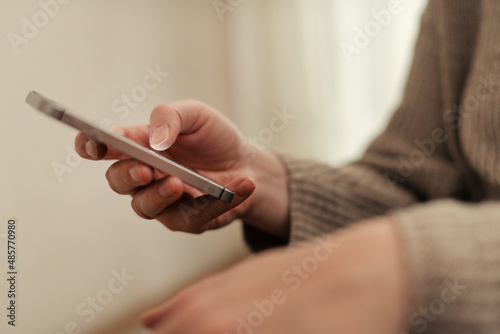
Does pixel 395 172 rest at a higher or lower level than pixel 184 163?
lower

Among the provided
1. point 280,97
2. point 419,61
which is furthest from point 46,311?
point 280,97

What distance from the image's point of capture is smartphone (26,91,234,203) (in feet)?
0.40

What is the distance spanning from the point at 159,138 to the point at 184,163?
4 cm

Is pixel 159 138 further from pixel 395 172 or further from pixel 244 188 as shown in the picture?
pixel 395 172

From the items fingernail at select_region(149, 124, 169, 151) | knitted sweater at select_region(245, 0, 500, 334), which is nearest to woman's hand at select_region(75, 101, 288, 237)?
fingernail at select_region(149, 124, 169, 151)

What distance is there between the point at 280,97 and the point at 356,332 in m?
0.71

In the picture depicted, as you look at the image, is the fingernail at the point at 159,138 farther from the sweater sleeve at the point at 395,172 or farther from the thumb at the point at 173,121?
the sweater sleeve at the point at 395,172

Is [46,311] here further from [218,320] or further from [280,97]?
[280,97]

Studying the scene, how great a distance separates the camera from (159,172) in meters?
0.17

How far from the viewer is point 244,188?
0.18 meters

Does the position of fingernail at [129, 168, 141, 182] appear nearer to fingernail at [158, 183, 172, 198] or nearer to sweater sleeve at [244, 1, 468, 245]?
fingernail at [158, 183, 172, 198]

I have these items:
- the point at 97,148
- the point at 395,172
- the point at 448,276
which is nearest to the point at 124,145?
the point at 97,148

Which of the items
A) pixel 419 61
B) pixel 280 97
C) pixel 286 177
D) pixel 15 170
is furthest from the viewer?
pixel 280 97

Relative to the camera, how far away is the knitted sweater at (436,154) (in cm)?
36
